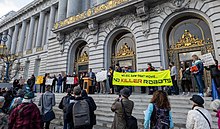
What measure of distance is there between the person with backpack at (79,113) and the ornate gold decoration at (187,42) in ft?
35.5

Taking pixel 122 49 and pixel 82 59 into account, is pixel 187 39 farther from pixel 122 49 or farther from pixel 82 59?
pixel 82 59

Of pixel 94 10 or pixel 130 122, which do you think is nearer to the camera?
pixel 130 122

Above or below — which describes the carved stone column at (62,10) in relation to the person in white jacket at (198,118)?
above

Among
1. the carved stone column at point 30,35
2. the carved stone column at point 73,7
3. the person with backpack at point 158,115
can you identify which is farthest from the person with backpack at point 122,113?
the carved stone column at point 30,35

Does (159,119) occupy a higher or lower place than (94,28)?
lower

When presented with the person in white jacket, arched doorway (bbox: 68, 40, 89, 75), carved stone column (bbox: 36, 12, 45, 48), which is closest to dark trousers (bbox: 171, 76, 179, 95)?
the person in white jacket

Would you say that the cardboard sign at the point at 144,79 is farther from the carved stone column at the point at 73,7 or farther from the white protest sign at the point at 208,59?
the carved stone column at the point at 73,7

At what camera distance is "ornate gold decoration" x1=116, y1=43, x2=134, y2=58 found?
47.6ft

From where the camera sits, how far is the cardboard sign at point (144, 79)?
8188 millimetres

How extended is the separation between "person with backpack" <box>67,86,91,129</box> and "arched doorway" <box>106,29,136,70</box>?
1085 centimetres

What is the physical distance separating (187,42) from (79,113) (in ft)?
37.1

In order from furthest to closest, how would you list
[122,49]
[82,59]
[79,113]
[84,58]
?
[82,59], [84,58], [122,49], [79,113]

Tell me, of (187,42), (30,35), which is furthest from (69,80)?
(30,35)

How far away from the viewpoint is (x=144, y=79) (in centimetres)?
864
